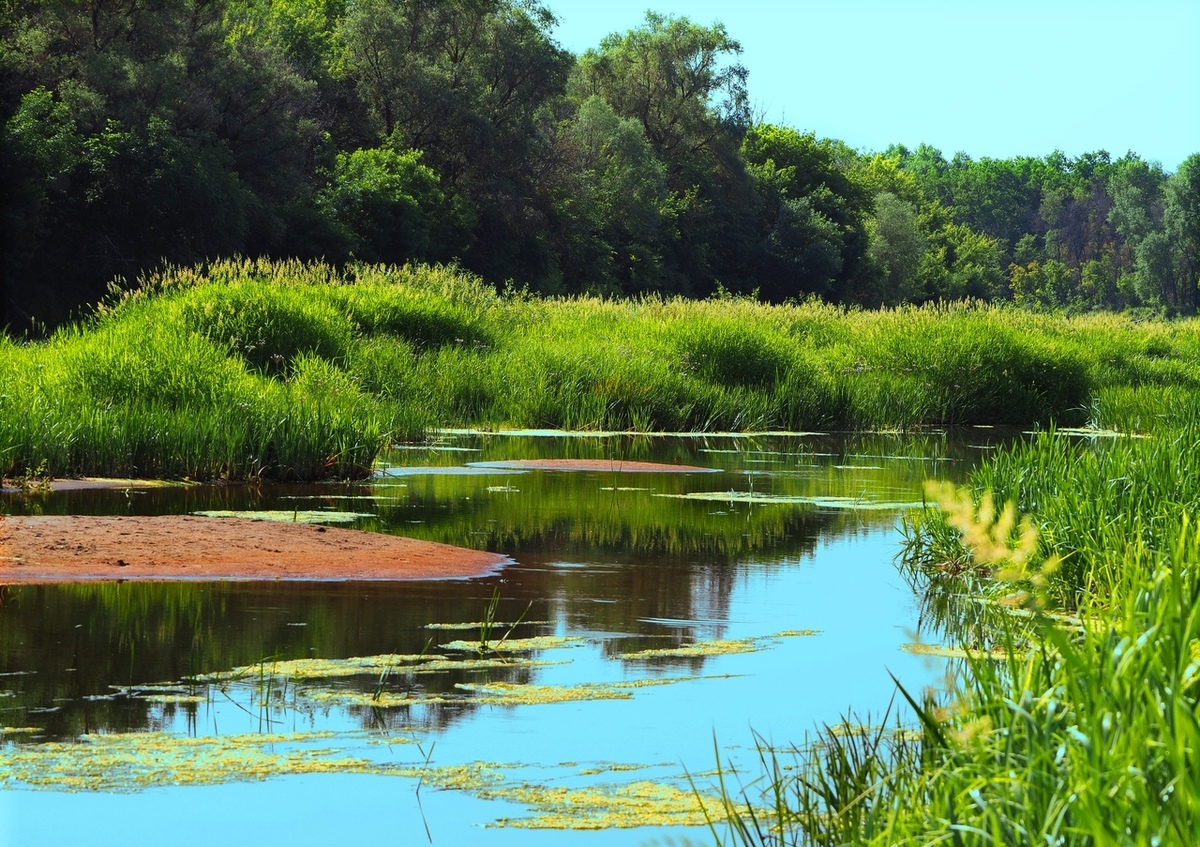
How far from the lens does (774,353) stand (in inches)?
964

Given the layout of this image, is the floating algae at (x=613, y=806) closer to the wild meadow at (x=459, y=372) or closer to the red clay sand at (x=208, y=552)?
the red clay sand at (x=208, y=552)

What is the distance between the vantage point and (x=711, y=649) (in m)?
7.49

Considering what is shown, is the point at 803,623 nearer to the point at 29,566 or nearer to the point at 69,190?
the point at 29,566

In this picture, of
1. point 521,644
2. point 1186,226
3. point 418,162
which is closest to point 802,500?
point 521,644

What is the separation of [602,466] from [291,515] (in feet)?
18.9

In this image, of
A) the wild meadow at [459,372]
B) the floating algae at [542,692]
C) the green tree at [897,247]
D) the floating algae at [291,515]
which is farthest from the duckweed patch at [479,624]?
the green tree at [897,247]

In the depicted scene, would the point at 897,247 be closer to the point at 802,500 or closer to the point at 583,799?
the point at 802,500

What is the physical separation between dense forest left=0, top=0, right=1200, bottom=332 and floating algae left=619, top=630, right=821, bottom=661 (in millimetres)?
20521

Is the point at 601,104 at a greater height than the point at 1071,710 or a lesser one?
greater

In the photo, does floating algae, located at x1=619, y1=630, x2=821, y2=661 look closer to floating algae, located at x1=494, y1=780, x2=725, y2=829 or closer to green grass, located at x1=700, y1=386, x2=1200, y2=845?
green grass, located at x1=700, y1=386, x2=1200, y2=845

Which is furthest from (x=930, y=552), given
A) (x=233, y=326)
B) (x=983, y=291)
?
(x=983, y=291)

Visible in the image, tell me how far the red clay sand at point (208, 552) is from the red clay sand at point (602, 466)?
19.2ft

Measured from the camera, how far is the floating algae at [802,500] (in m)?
13.6

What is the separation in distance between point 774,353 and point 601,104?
40.9m
